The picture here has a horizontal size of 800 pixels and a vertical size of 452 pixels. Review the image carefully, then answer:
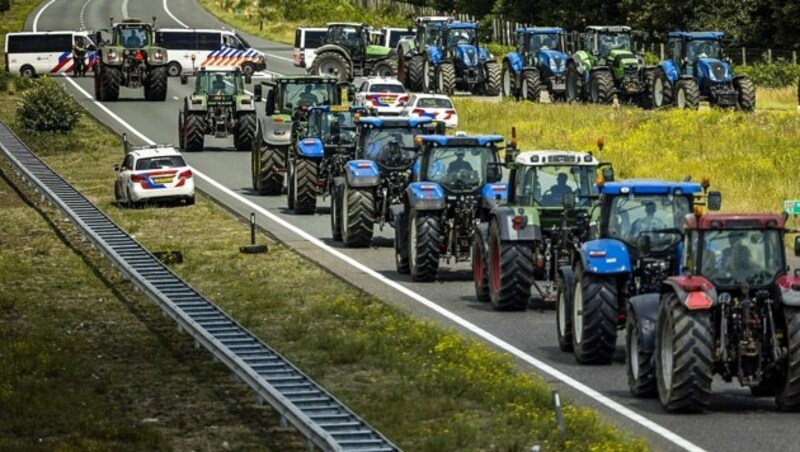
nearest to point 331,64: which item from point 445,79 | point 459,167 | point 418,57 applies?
point 418,57

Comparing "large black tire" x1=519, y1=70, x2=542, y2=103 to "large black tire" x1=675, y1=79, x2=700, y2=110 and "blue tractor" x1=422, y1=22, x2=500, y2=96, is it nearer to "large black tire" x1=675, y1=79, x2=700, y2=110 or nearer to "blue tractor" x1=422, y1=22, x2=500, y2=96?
"blue tractor" x1=422, y1=22, x2=500, y2=96

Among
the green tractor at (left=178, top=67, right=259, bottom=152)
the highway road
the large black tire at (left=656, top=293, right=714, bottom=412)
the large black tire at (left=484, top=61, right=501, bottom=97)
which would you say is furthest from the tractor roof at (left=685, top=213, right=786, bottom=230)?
the large black tire at (left=484, top=61, right=501, bottom=97)

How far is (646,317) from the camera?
2277 cm

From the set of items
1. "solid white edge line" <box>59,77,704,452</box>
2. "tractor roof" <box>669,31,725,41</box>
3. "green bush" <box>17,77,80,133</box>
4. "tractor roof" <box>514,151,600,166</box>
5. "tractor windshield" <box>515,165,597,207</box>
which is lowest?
"solid white edge line" <box>59,77,704,452</box>

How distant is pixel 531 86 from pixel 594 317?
43.6 metres

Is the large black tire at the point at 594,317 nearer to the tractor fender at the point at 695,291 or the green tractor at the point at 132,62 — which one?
the tractor fender at the point at 695,291

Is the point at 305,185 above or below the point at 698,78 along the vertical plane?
below

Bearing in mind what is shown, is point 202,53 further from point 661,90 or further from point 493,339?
point 493,339

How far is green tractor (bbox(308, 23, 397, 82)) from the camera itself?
78.6 meters

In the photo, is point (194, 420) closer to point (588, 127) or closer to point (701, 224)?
point (701, 224)

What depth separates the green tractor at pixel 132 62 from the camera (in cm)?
7300

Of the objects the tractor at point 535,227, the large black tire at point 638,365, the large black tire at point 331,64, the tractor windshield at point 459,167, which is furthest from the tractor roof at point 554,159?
the large black tire at point 331,64

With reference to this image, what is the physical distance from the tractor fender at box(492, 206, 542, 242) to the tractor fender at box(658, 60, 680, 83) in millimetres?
34264

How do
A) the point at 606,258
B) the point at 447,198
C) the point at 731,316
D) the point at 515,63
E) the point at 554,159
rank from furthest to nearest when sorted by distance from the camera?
1. the point at 515,63
2. the point at 447,198
3. the point at 554,159
4. the point at 606,258
5. the point at 731,316
